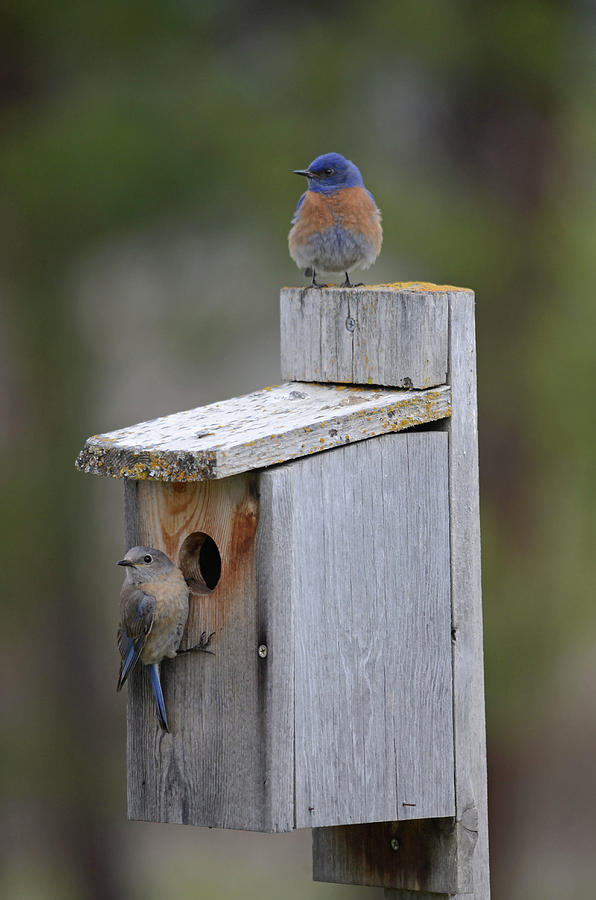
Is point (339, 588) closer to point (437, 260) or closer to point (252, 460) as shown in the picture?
point (252, 460)

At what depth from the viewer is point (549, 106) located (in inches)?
303

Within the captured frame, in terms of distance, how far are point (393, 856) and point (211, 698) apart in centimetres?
70

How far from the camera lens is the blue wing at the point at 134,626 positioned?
3.27m

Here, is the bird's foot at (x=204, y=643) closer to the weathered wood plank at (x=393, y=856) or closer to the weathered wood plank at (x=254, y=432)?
the weathered wood plank at (x=254, y=432)

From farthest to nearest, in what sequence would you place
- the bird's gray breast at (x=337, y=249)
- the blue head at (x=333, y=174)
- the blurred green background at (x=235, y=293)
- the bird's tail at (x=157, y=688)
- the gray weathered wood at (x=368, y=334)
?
the blurred green background at (x=235, y=293)
the blue head at (x=333, y=174)
the bird's gray breast at (x=337, y=249)
the gray weathered wood at (x=368, y=334)
the bird's tail at (x=157, y=688)

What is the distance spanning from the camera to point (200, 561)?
353 centimetres

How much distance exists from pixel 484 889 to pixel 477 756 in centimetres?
34

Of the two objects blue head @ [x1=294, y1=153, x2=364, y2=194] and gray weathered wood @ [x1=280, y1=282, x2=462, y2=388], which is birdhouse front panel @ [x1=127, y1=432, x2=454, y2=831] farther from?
blue head @ [x1=294, y1=153, x2=364, y2=194]

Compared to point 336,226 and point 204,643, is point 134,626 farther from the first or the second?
point 336,226

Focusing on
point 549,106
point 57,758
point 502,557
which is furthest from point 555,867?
point 549,106

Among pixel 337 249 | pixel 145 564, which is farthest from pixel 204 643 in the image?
pixel 337 249

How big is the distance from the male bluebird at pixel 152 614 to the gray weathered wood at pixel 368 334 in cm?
66

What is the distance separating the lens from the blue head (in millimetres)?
4559

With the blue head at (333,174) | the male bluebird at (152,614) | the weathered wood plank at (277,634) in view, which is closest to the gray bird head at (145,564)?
the male bluebird at (152,614)
